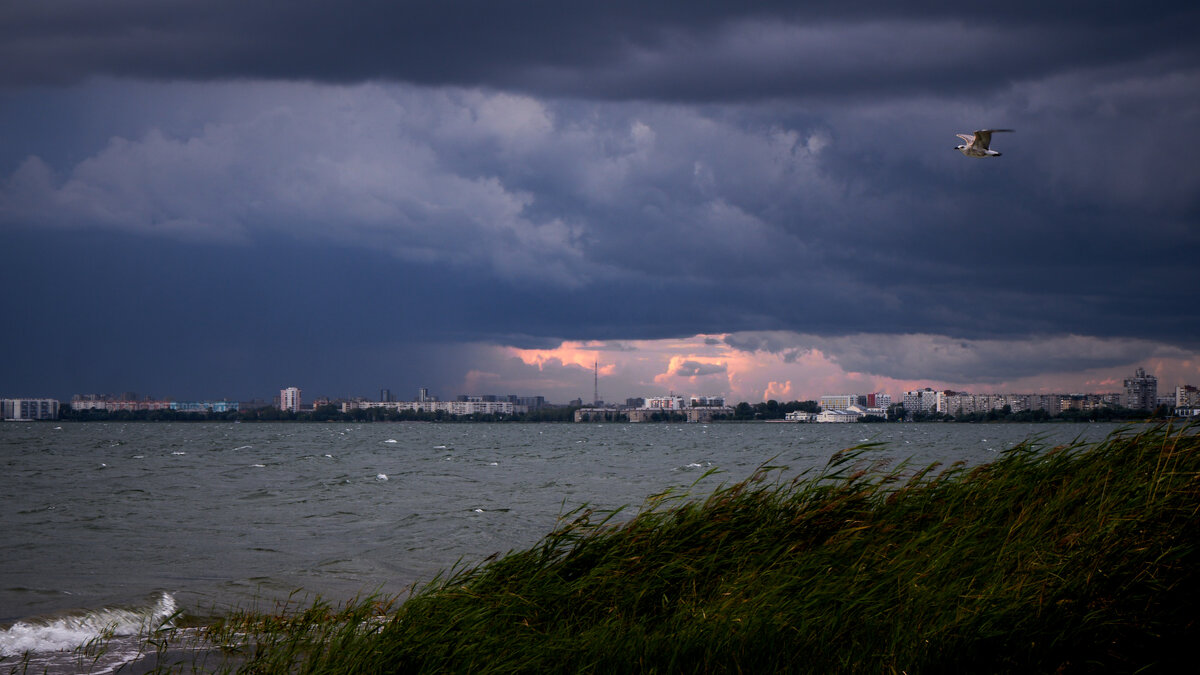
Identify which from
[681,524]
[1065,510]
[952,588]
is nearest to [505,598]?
[681,524]

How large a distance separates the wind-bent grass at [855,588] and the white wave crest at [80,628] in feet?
9.68

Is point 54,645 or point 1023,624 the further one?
point 54,645

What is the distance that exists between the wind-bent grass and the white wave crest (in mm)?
2951

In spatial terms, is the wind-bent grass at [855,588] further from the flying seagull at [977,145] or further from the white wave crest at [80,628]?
the flying seagull at [977,145]

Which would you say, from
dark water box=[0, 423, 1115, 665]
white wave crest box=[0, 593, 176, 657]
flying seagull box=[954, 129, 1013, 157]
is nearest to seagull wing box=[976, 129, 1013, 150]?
flying seagull box=[954, 129, 1013, 157]

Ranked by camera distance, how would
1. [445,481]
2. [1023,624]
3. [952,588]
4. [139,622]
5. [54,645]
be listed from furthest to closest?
[445,481]
[139,622]
[54,645]
[952,588]
[1023,624]

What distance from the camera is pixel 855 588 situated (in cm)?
734

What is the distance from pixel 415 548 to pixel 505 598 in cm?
1288

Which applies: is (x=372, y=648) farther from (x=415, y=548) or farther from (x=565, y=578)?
(x=415, y=548)

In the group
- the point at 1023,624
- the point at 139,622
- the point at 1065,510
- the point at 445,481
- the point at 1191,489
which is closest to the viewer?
the point at 1023,624

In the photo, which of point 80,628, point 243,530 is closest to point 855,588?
point 80,628

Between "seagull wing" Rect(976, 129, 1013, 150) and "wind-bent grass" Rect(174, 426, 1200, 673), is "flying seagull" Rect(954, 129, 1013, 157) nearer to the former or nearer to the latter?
"seagull wing" Rect(976, 129, 1013, 150)

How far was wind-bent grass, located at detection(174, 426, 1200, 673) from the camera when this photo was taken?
6.38m

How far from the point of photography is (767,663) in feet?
21.2
